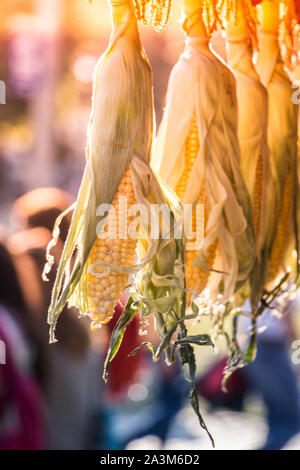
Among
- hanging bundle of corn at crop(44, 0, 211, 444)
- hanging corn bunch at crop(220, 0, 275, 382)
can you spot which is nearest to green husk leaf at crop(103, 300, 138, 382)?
hanging bundle of corn at crop(44, 0, 211, 444)

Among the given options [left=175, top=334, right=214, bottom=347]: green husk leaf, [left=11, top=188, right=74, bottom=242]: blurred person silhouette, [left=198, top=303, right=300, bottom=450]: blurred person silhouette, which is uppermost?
[left=11, top=188, right=74, bottom=242]: blurred person silhouette

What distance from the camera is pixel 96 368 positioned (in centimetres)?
198

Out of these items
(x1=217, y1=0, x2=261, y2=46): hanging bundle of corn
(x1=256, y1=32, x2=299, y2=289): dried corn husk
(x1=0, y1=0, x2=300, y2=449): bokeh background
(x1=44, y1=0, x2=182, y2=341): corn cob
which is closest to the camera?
(x1=44, y1=0, x2=182, y2=341): corn cob

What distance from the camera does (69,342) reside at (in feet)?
5.63

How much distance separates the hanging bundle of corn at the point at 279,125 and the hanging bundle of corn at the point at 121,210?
0.91 feet

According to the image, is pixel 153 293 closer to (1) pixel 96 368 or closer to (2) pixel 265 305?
(2) pixel 265 305

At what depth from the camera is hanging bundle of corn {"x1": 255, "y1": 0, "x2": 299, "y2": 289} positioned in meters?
0.99

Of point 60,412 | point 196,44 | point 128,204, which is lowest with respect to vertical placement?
point 60,412

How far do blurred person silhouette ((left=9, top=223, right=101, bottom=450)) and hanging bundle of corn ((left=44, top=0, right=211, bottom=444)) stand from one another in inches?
30.5

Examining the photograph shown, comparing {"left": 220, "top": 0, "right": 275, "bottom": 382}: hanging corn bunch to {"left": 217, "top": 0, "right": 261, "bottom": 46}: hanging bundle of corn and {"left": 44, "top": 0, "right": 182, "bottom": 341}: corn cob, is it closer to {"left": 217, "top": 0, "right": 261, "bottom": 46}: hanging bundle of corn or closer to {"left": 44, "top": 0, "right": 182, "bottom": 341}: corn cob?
{"left": 217, "top": 0, "right": 261, "bottom": 46}: hanging bundle of corn

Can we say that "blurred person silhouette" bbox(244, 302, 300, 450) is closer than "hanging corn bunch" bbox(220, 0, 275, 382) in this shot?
No

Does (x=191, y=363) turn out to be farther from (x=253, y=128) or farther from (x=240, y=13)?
(x=240, y=13)
